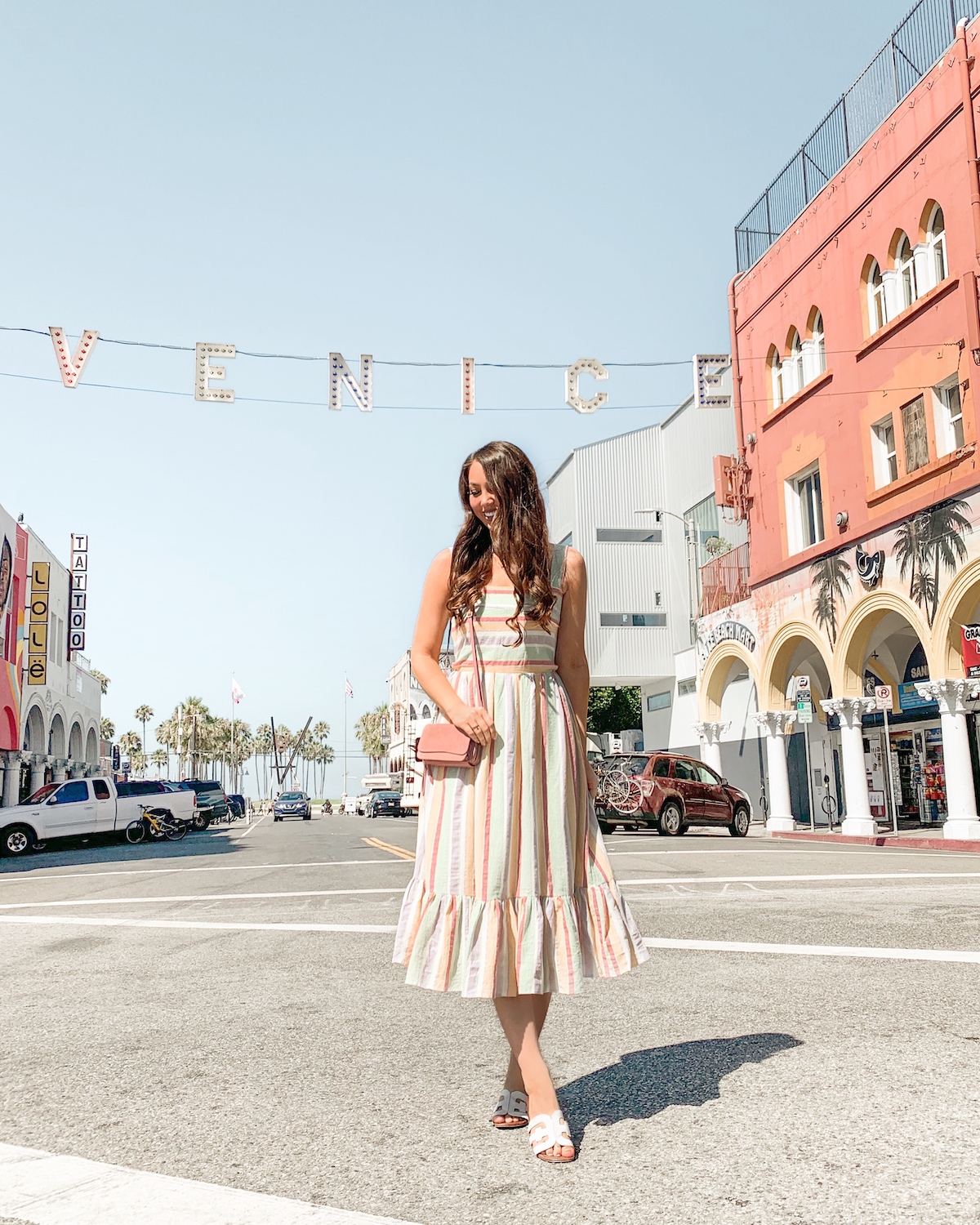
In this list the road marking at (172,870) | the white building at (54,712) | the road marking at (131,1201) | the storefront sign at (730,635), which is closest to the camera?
the road marking at (131,1201)

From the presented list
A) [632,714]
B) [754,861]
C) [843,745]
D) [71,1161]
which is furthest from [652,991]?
[632,714]

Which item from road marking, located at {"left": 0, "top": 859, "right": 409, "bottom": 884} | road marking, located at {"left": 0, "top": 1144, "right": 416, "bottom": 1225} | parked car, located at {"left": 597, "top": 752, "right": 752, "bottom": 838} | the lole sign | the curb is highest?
the lole sign

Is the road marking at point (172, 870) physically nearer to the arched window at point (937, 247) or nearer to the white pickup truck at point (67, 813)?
the white pickup truck at point (67, 813)

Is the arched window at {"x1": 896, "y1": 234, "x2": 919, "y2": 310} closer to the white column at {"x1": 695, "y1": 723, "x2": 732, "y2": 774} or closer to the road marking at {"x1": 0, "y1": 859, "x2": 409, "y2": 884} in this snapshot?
the white column at {"x1": 695, "y1": 723, "x2": 732, "y2": 774}

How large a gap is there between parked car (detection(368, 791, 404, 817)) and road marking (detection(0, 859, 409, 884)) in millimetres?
36871

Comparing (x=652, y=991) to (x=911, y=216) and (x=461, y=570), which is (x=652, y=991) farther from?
(x=911, y=216)

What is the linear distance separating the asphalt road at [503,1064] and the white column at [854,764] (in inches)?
621

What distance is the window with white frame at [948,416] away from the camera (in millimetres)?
20828

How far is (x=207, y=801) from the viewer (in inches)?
1773

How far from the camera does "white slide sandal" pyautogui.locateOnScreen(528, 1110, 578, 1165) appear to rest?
9.52ft

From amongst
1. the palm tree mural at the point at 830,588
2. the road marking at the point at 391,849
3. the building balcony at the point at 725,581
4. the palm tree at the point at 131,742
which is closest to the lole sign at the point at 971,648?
the palm tree mural at the point at 830,588

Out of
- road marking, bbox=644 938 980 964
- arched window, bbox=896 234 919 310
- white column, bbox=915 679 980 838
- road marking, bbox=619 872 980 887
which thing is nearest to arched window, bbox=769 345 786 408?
arched window, bbox=896 234 919 310

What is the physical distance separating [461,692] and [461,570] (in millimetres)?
393

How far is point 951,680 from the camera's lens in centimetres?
2033
